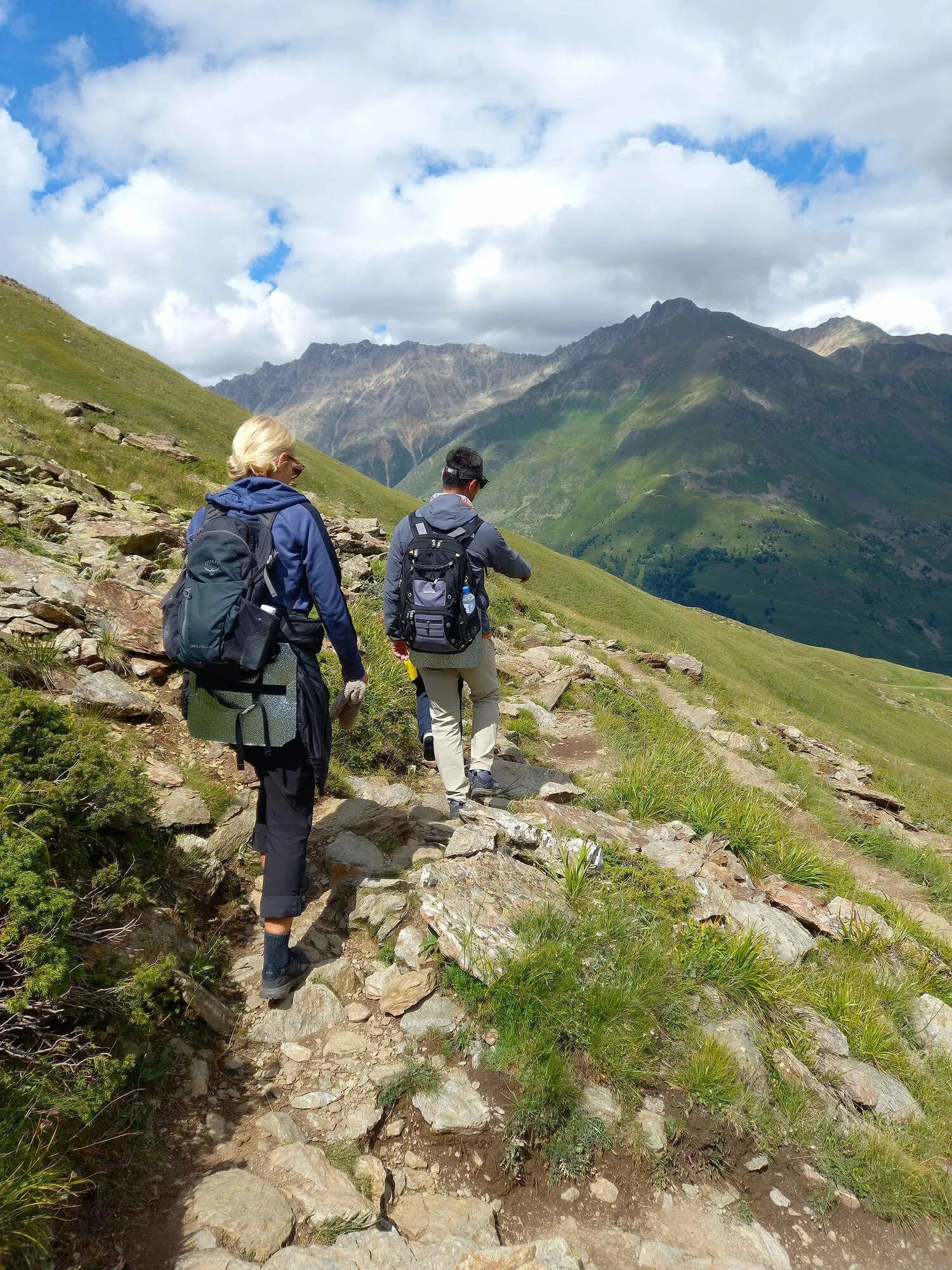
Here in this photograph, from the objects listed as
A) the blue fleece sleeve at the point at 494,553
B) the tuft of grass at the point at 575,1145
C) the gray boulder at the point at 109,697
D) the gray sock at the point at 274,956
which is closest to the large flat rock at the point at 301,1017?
the gray sock at the point at 274,956

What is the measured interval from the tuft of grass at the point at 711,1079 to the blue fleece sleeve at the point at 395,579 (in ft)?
15.0

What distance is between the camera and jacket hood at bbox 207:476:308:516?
472 cm

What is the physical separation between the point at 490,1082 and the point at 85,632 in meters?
6.81

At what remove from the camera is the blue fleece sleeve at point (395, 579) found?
23.2 ft

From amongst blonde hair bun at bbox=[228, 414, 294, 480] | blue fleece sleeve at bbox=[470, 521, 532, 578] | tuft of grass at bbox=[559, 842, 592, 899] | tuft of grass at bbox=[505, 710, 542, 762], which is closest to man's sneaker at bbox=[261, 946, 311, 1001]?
tuft of grass at bbox=[559, 842, 592, 899]

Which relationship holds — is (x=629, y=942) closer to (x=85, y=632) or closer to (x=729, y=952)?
(x=729, y=952)

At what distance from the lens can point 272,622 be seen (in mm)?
4531

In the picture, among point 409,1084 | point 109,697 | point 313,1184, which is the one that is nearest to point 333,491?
point 109,697

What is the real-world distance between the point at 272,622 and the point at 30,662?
11.8 feet

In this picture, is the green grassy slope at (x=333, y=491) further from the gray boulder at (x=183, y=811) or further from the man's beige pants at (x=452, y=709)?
the gray boulder at (x=183, y=811)

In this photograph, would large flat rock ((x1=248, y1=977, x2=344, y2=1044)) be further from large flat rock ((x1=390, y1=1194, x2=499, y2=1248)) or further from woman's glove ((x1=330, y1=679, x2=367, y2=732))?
woman's glove ((x1=330, y1=679, x2=367, y2=732))

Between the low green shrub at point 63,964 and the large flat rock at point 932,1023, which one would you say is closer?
the low green shrub at point 63,964

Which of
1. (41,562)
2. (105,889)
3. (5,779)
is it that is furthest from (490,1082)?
(41,562)

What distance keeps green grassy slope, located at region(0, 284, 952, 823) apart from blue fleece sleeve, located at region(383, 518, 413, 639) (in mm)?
15702
